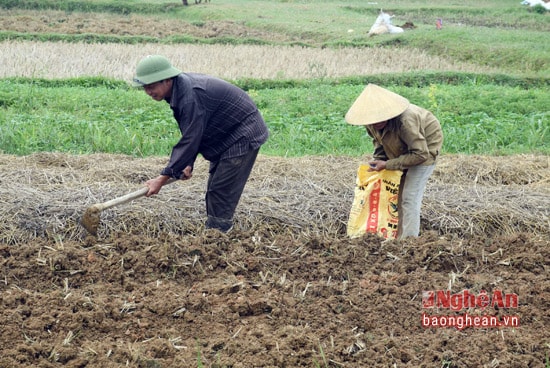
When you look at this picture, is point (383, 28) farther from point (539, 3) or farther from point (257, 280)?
point (257, 280)

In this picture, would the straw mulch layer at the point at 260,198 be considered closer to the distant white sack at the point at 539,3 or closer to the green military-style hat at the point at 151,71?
the green military-style hat at the point at 151,71

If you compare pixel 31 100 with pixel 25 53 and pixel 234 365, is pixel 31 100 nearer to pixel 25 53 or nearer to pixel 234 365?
pixel 25 53

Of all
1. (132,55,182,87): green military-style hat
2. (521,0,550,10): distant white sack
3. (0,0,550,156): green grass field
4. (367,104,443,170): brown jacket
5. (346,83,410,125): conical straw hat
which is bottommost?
(521,0,550,10): distant white sack

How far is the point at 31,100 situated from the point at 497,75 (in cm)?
833

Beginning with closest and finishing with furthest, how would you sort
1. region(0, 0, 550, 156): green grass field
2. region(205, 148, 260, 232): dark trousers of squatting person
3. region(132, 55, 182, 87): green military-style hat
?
1. region(132, 55, 182, 87): green military-style hat
2. region(205, 148, 260, 232): dark trousers of squatting person
3. region(0, 0, 550, 156): green grass field

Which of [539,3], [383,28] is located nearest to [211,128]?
[383,28]

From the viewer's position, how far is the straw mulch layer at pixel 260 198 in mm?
5703

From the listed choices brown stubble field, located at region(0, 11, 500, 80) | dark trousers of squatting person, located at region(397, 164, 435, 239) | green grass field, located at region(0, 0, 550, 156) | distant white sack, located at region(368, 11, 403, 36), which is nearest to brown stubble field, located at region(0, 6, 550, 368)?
dark trousers of squatting person, located at region(397, 164, 435, 239)

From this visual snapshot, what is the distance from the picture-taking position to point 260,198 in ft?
20.6

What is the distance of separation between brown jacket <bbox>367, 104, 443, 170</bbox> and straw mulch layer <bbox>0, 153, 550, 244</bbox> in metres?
0.89

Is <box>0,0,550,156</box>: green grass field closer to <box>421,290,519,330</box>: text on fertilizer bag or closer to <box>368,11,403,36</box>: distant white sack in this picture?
<box>368,11,403,36</box>: distant white sack

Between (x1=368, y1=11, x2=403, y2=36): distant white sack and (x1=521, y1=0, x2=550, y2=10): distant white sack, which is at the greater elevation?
(x1=368, y1=11, x2=403, y2=36): distant white sack

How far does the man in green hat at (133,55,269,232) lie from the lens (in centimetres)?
494

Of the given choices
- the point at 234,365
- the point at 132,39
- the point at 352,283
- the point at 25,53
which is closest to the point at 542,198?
the point at 352,283
